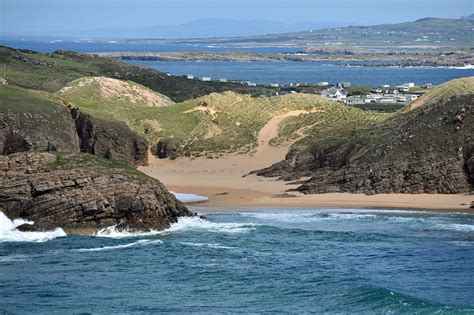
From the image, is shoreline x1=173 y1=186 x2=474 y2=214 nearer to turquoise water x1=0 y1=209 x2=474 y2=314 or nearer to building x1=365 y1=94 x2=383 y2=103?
turquoise water x1=0 y1=209 x2=474 y2=314

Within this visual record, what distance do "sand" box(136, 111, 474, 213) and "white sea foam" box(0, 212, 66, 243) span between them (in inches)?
456

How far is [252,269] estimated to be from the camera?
108 ft

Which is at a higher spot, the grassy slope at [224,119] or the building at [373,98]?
the grassy slope at [224,119]

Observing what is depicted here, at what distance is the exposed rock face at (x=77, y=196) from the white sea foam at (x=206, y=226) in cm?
81

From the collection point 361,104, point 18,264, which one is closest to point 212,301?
point 18,264

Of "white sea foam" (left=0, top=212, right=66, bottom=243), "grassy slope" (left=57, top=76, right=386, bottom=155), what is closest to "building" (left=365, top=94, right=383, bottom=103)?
"grassy slope" (left=57, top=76, right=386, bottom=155)

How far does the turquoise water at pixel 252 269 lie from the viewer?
28.8m

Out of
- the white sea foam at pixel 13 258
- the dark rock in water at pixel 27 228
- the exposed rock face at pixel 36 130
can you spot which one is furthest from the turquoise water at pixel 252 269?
the exposed rock face at pixel 36 130

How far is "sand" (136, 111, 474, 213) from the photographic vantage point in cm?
4772

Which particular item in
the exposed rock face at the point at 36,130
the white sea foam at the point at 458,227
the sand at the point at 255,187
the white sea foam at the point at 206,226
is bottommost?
the sand at the point at 255,187

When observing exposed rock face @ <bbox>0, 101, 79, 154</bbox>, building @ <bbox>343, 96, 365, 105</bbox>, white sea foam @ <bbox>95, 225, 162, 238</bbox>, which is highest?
exposed rock face @ <bbox>0, 101, 79, 154</bbox>

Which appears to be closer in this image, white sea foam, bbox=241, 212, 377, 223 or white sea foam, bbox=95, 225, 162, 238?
white sea foam, bbox=95, 225, 162, 238

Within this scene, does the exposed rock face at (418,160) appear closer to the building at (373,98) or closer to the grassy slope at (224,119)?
the grassy slope at (224,119)

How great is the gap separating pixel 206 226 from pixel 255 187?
14023 millimetres
